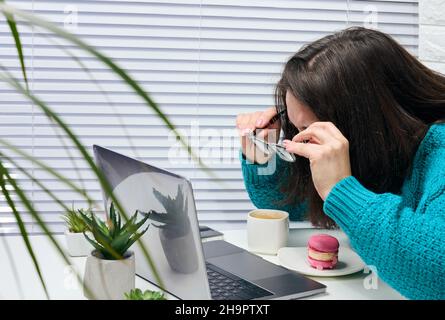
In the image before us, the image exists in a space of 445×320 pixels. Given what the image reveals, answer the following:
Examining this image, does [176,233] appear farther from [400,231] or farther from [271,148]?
[271,148]

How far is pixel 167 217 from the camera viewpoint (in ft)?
3.30

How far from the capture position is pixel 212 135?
213 cm

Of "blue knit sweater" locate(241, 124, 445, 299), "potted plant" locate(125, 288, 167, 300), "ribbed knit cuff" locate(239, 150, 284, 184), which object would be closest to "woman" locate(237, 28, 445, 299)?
"blue knit sweater" locate(241, 124, 445, 299)

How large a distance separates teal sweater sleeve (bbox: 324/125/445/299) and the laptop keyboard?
0.20 metres

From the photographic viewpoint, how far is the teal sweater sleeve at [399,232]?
3.44 feet

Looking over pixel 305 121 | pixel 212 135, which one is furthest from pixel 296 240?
pixel 212 135

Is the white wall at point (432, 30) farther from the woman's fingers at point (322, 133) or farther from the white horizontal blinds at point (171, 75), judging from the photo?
the woman's fingers at point (322, 133)

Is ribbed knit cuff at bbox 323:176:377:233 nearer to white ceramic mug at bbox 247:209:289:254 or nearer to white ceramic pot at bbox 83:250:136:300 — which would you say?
white ceramic mug at bbox 247:209:289:254

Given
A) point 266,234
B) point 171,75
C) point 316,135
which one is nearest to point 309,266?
point 266,234

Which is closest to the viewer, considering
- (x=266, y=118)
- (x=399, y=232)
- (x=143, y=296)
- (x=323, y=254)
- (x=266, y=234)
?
(x=143, y=296)

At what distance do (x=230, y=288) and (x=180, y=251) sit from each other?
0.48 ft

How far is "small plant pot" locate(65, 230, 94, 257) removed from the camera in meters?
1.26

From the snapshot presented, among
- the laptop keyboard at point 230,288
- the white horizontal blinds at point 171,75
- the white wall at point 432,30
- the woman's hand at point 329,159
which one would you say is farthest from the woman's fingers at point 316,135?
the white wall at point 432,30
